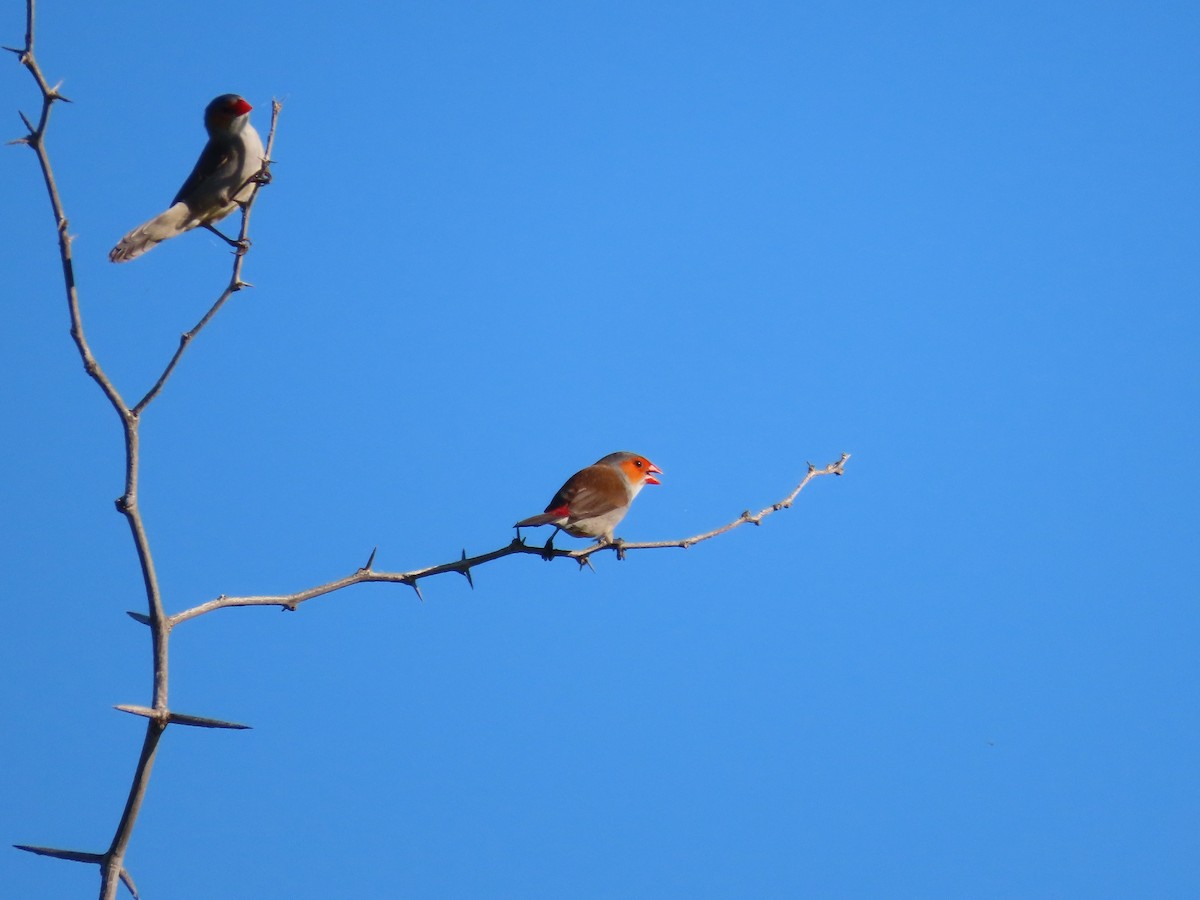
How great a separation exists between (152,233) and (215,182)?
0.92 meters

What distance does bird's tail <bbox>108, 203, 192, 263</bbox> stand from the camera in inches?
208

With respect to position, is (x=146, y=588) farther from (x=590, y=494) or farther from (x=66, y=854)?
(x=590, y=494)

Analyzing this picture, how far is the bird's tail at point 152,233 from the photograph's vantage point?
528 cm

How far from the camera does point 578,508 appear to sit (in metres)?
7.47

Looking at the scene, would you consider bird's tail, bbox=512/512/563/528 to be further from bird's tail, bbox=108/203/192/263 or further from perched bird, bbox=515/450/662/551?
bird's tail, bbox=108/203/192/263

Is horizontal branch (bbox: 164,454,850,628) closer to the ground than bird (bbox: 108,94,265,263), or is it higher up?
closer to the ground

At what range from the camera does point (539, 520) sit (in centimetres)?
677

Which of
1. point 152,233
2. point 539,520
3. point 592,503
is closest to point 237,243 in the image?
point 152,233

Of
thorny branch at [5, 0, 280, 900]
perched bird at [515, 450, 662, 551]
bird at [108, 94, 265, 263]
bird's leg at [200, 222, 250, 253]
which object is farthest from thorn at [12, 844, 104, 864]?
perched bird at [515, 450, 662, 551]

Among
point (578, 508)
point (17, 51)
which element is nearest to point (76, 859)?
point (17, 51)

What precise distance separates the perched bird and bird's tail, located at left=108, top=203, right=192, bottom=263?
8.23 ft

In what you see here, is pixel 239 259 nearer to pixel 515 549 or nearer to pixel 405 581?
pixel 405 581

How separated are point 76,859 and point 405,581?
131 cm

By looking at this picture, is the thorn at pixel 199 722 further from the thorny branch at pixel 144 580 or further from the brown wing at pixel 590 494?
the brown wing at pixel 590 494
